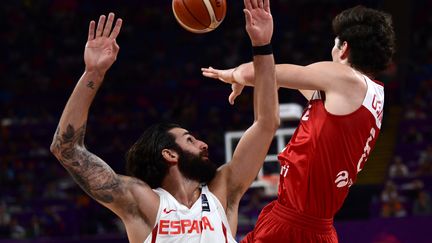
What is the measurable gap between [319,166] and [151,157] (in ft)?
2.83

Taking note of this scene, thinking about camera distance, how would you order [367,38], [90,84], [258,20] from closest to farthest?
1. [90,84]
2. [258,20]
3. [367,38]

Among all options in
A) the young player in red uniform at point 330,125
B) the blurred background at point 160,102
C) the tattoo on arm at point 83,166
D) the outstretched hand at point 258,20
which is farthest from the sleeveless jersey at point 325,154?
the blurred background at point 160,102

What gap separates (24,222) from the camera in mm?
13062

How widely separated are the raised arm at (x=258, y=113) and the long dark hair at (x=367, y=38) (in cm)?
47

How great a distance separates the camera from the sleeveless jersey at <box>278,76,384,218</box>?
3793mm

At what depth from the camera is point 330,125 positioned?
378cm

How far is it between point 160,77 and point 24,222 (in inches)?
261

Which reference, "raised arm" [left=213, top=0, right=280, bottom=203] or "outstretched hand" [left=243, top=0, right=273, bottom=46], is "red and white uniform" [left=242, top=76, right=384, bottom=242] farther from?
"outstretched hand" [left=243, top=0, right=273, bottom=46]

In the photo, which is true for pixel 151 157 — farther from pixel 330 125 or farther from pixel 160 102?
pixel 160 102

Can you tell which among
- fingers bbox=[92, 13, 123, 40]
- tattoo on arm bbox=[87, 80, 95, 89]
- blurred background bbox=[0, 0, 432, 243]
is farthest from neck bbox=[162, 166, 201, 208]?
blurred background bbox=[0, 0, 432, 243]

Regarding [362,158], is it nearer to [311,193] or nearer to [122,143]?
[311,193]

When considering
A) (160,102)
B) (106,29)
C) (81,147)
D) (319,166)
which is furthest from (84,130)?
(160,102)

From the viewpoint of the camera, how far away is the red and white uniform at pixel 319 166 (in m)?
3.80

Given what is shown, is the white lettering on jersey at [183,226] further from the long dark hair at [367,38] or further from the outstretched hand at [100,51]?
the long dark hair at [367,38]
